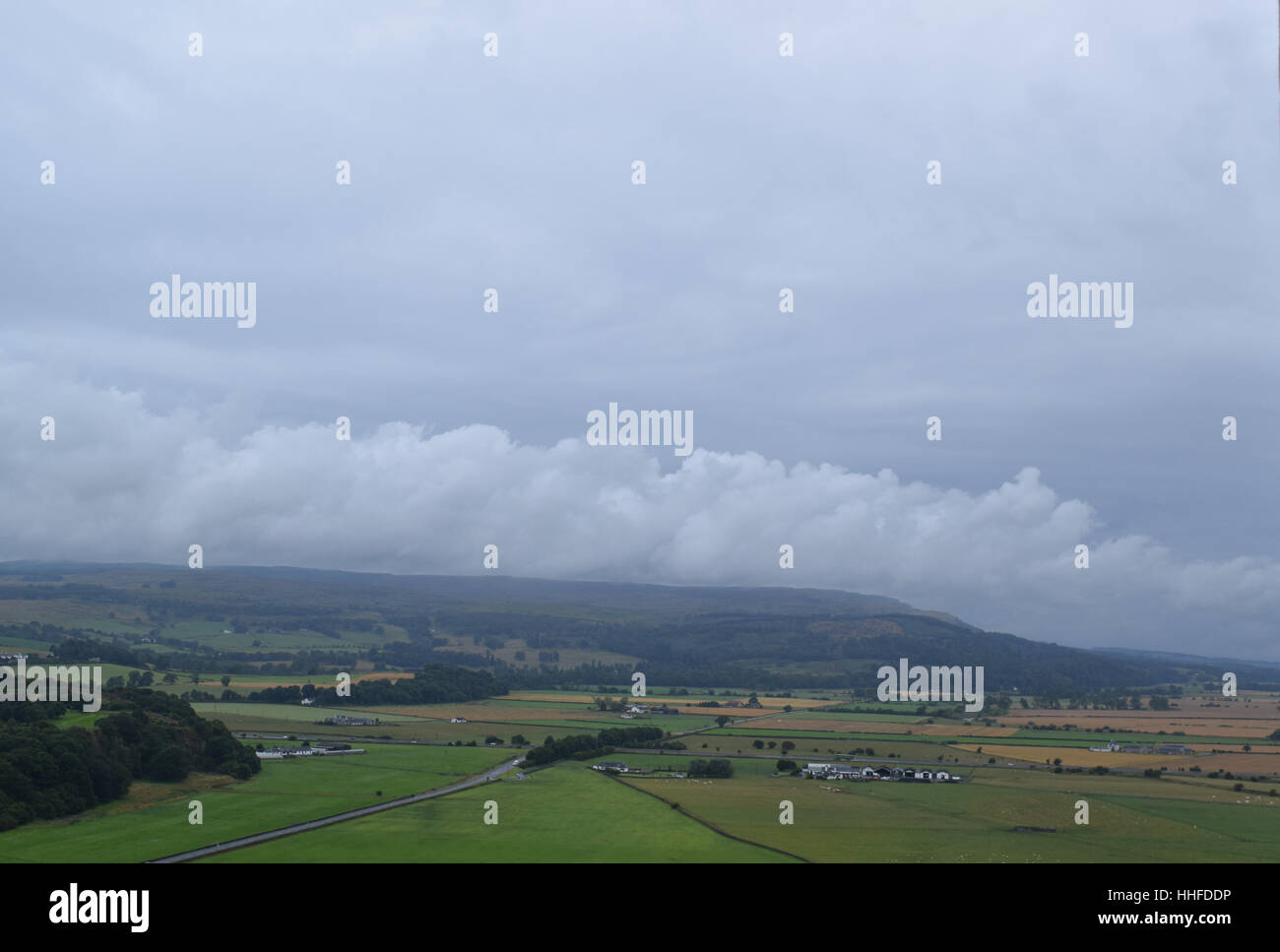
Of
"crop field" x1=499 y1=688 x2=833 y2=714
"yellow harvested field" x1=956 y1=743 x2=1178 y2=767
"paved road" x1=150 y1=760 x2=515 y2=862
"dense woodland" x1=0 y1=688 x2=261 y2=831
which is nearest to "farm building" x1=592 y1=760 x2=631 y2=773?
"paved road" x1=150 y1=760 x2=515 y2=862

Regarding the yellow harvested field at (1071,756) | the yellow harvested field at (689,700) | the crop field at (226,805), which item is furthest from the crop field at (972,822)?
the yellow harvested field at (689,700)

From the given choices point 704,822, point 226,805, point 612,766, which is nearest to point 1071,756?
point 612,766

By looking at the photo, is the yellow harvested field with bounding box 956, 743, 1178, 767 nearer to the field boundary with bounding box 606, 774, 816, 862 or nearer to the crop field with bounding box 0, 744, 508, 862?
the field boundary with bounding box 606, 774, 816, 862

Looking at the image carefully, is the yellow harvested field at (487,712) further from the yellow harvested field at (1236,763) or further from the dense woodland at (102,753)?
the yellow harvested field at (1236,763)

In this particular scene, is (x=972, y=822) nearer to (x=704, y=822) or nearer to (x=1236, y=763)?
(x=704, y=822)

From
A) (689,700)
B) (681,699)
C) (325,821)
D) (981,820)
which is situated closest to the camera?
(325,821)
